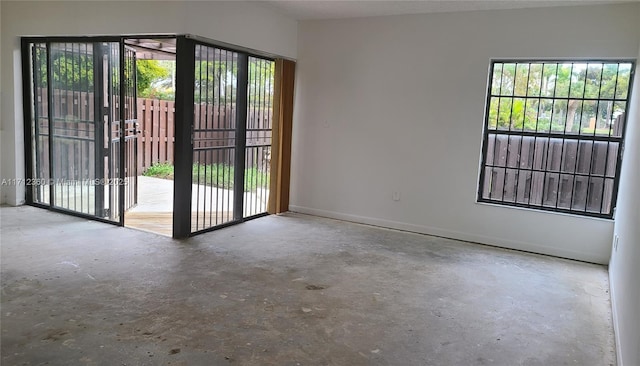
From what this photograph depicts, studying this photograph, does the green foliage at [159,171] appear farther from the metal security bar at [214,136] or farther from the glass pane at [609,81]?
the glass pane at [609,81]

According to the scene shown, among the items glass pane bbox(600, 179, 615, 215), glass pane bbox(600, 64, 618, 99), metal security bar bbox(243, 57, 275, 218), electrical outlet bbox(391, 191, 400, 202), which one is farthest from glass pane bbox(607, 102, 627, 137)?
metal security bar bbox(243, 57, 275, 218)

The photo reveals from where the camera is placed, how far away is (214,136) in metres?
5.09

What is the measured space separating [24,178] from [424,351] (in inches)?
207

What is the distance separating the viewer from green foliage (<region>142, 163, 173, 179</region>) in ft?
28.5

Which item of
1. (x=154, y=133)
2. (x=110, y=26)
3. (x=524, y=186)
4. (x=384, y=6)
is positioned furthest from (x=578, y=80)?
(x=154, y=133)

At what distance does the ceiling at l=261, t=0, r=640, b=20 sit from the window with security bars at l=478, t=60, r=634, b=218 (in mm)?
584

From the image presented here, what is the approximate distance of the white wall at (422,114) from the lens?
470 centimetres

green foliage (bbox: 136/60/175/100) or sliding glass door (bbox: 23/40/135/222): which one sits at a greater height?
green foliage (bbox: 136/60/175/100)

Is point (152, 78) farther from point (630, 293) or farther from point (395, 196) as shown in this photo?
point (630, 293)

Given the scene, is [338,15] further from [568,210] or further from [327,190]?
[568,210]

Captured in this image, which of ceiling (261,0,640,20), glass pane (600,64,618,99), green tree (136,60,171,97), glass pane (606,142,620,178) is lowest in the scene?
glass pane (606,142,620,178)

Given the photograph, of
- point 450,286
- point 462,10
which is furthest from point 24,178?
point 462,10

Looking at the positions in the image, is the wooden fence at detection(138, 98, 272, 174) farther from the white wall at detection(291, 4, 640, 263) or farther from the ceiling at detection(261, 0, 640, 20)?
the ceiling at detection(261, 0, 640, 20)

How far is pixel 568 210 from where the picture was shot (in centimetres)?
487
